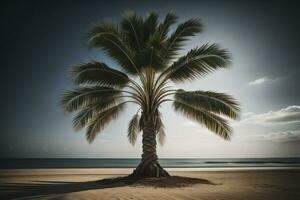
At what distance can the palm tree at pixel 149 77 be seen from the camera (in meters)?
10.6

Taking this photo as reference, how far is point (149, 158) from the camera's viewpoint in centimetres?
1077

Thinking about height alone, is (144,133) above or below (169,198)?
above

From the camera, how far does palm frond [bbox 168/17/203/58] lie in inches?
434

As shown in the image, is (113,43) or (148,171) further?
(113,43)

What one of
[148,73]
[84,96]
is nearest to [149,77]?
[148,73]

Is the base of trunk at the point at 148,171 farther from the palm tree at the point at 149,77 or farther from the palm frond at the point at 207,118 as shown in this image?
the palm frond at the point at 207,118

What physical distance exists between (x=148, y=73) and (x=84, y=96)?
2.34 metres

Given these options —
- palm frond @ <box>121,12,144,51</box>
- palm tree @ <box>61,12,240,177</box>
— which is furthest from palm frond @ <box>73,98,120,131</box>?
palm frond @ <box>121,12,144,51</box>

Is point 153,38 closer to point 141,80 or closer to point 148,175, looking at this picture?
point 141,80

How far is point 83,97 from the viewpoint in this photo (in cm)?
1088

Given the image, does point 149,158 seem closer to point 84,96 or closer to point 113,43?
point 84,96

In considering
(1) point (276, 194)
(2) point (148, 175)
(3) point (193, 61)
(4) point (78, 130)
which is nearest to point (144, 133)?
(2) point (148, 175)

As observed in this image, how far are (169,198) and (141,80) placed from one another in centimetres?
511

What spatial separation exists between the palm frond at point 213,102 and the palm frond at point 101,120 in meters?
2.50
